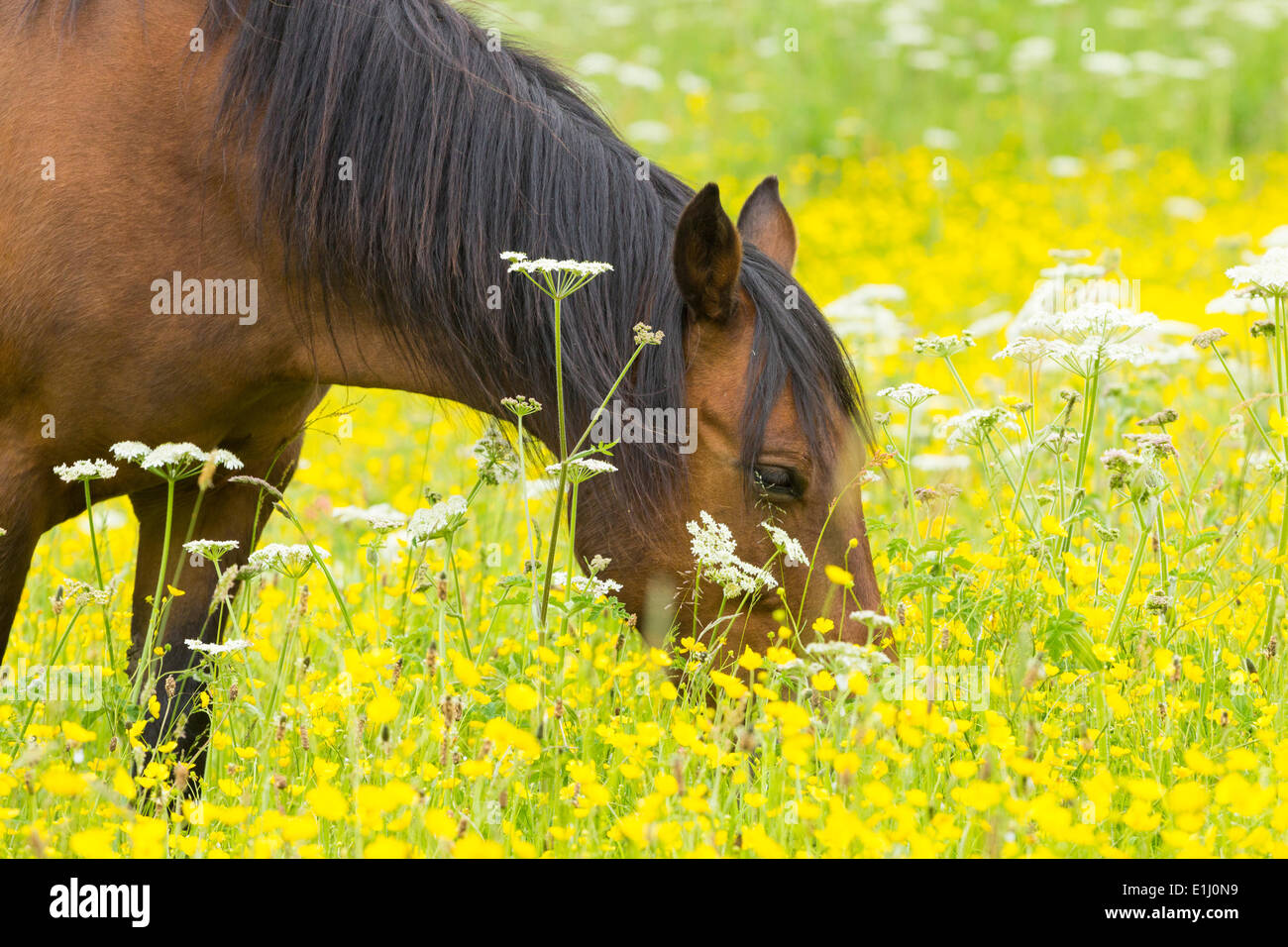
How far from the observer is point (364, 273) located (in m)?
3.12

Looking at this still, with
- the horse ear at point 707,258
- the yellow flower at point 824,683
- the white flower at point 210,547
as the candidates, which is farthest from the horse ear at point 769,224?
the white flower at point 210,547

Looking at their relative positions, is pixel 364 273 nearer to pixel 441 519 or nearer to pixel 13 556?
pixel 441 519

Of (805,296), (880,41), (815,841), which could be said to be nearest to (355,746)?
(815,841)

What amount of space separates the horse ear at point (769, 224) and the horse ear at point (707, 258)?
1.98 ft

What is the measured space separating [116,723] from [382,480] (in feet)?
10.7

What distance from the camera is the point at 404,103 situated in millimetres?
3125

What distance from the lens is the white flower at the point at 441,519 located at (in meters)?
2.98

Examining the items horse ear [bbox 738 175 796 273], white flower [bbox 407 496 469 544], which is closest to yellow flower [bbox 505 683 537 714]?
white flower [bbox 407 496 469 544]

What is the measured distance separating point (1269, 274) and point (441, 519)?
2.15 metres

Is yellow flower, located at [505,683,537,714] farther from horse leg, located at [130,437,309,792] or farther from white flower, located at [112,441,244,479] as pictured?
horse leg, located at [130,437,309,792]

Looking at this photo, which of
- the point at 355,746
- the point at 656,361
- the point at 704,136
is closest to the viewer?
the point at 355,746

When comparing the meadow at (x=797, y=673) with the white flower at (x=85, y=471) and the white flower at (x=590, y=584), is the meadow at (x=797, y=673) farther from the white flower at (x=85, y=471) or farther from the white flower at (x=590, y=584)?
the white flower at (x=85, y=471)

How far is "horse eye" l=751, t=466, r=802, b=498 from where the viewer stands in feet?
9.84

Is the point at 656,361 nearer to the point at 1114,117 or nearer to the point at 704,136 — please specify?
the point at 704,136
